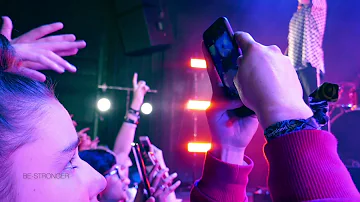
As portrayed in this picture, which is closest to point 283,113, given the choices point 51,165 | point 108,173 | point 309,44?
point 51,165

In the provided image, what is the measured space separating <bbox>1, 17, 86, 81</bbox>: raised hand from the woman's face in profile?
0.28 metres

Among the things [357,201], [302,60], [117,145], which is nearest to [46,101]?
[357,201]

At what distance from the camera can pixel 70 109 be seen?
5031mm

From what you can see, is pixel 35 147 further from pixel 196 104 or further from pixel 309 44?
pixel 196 104

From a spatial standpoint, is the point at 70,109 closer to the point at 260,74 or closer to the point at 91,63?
the point at 91,63

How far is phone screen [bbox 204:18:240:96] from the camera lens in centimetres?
87

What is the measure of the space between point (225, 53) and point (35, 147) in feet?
1.82

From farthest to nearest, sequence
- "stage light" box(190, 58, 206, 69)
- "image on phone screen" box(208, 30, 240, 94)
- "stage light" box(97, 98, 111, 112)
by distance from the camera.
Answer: "stage light" box(190, 58, 206, 69), "stage light" box(97, 98, 111, 112), "image on phone screen" box(208, 30, 240, 94)

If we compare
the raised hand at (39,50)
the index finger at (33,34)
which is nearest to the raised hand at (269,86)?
the raised hand at (39,50)

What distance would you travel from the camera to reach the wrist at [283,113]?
1.89 feet

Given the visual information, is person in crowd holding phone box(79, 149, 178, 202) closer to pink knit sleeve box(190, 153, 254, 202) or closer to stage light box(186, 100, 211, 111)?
pink knit sleeve box(190, 153, 254, 202)

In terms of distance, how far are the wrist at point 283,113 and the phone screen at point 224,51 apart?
279mm

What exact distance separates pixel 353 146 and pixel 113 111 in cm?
Answer: 423

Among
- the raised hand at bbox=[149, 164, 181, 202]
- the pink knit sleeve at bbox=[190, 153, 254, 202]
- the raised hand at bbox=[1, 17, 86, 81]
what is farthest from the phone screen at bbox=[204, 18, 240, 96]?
the raised hand at bbox=[149, 164, 181, 202]
